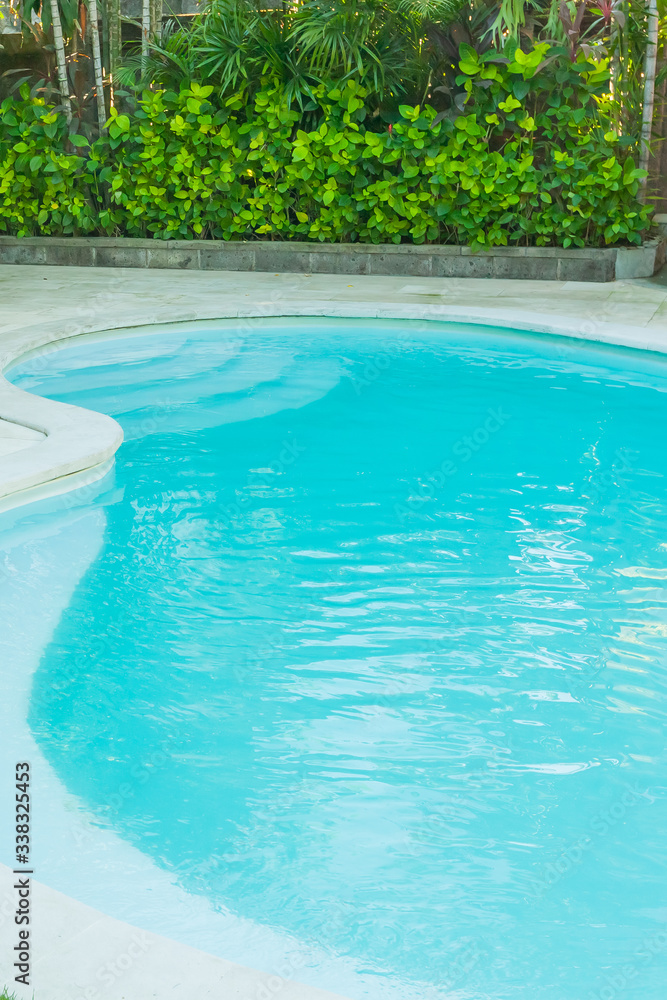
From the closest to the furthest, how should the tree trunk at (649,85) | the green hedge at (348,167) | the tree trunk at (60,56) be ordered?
the tree trunk at (649,85), the green hedge at (348,167), the tree trunk at (60,56)

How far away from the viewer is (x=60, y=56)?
363 inches

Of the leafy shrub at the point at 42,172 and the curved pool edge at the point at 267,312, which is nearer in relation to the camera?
the curved pool edge at the point at 267,312

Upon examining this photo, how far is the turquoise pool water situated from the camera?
2342 millimetres

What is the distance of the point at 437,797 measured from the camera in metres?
2.73

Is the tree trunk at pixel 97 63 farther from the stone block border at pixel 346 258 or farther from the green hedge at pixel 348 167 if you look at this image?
the stone block border at pixel 346 258

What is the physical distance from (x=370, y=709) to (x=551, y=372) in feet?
12.6

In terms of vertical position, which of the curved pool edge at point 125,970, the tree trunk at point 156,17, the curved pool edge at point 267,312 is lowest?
the curved pool edge at point 125,970

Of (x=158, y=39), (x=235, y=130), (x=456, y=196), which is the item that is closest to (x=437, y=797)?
(x=456, y=196)

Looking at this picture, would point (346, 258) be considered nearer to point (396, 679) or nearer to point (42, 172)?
point (42, 172)

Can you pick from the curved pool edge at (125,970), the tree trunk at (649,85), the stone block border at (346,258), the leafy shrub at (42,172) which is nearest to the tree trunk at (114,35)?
the leafy shrub at (42,172)

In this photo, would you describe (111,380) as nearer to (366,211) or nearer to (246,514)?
(246,514)

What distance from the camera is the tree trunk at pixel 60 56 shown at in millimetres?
8953

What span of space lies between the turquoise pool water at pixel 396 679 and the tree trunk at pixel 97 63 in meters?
4.73

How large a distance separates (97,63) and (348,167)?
2.61 meters
